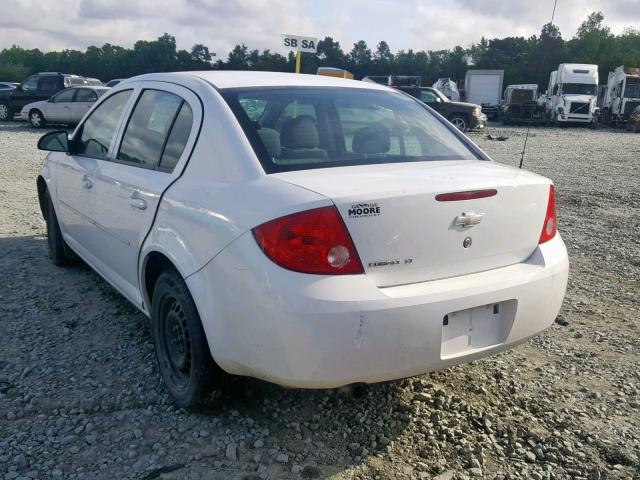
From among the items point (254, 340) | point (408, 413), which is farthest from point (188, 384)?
point (408, 413)

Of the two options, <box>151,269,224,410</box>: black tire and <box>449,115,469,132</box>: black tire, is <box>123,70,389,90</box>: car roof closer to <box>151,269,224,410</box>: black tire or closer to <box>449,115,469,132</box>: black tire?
<box>151,269,224,410</box>: black tire

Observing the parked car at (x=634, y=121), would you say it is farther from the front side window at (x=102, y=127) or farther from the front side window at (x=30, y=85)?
the front side window at (x=102, y=127)

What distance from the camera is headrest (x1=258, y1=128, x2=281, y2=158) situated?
2803 mm

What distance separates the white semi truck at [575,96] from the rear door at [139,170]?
3169cm

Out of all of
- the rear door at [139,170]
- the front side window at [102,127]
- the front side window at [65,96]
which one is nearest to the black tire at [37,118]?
the front side window at [65,96]

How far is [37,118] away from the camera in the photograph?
67.4 feet

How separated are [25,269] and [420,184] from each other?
4.01m

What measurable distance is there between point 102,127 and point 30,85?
21366mm

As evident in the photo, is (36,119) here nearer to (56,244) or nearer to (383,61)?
(56,244)

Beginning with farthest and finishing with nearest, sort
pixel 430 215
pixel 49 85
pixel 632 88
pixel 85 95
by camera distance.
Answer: pixel 632 88
pixel 49 85
pixel 85 95
pixel 430 215

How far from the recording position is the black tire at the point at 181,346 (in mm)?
2775

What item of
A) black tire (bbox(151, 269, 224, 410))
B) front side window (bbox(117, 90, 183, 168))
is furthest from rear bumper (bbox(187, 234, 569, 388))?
front side window (bbox(117, 90, 183, 168))

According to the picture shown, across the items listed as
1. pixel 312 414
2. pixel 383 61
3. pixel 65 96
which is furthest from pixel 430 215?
pixel 383 61

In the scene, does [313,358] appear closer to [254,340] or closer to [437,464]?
[254,340]
